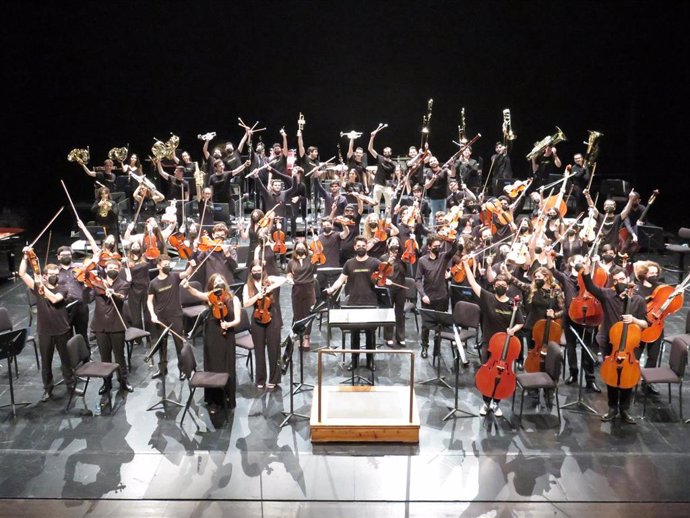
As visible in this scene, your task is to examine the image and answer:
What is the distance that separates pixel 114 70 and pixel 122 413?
42.4 ft

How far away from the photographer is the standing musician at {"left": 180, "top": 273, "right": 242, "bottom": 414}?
26.7ft

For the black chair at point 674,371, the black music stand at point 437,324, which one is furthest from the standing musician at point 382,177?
the black chair at point 674,371

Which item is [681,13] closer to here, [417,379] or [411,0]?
[411,0]

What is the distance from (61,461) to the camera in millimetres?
7336

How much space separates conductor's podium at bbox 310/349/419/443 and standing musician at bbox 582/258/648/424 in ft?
7.30

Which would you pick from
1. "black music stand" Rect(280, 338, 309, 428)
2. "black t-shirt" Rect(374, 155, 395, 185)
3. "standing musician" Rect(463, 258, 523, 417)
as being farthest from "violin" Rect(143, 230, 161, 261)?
"black t-shirt" Rect(374, 155, 395, 185)

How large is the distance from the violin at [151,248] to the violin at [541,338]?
564 cm

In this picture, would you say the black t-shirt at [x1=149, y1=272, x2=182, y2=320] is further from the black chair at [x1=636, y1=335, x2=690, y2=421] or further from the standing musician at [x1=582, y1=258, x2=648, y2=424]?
the black chair at [x1=636, y1=335, x2=690, y2=421]

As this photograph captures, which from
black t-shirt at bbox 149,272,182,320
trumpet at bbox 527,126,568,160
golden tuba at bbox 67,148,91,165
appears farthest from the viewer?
trumpet at bbox 527,126,568,160

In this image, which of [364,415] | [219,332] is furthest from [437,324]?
[219,332]

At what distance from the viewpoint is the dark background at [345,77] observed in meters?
18.2

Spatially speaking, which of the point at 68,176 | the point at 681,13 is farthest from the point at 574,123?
the point at 68,176

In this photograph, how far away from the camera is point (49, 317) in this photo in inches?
332

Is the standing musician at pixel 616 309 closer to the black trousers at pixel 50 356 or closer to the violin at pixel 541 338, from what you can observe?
the violin at pixel 541 338
